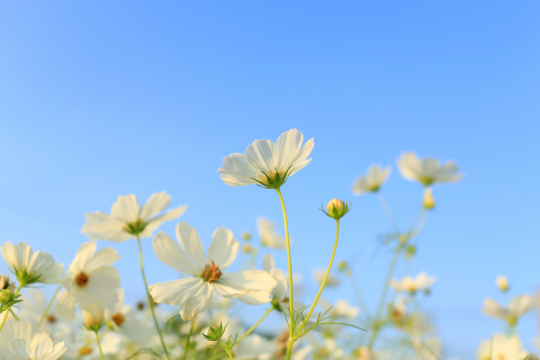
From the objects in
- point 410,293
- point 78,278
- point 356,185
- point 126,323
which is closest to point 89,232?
point 78,278

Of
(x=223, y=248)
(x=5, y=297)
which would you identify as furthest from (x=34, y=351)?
(x=223, y=248)

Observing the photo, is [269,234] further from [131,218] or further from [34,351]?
[34,351]

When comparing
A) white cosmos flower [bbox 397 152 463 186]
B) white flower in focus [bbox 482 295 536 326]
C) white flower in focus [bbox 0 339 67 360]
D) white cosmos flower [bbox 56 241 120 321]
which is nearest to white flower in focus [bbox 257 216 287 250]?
white cosmos flower [bbox 397 152 463 186]

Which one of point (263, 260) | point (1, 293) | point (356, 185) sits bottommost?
point (1, 293)

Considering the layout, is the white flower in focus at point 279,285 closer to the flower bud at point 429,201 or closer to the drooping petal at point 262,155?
the drooping petal at point 262,155

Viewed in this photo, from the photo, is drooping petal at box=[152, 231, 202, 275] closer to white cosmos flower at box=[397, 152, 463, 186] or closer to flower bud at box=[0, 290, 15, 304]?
flower bud at box=[0, 290, 15, 304]

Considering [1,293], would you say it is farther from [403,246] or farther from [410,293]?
[410,293]
